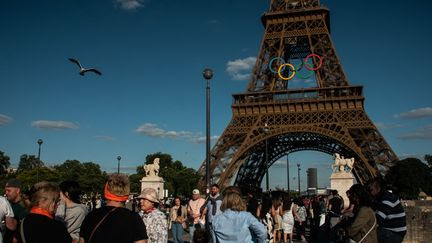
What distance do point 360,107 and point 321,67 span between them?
6.32m

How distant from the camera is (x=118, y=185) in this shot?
414cm

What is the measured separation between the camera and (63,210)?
231 inches

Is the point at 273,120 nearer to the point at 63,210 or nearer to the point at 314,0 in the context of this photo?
the point at 314,0

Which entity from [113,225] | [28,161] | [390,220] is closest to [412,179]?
[390,220]

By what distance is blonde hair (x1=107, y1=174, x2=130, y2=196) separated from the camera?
13.5ft

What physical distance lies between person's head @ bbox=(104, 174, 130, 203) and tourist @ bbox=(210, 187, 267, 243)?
1577mm

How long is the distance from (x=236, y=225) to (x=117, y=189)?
5.77 feet

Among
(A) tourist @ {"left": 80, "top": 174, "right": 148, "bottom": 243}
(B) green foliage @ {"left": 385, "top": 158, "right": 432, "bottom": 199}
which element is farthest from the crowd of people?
(B) green foliage @ {"left": 385, "top": 158, "right": 432, "bottom": 199}

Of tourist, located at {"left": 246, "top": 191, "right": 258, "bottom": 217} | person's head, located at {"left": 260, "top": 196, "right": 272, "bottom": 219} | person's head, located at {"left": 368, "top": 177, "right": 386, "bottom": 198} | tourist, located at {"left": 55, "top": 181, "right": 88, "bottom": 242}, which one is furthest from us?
person's head, located at {"left": 260, "top": 196, "right": 272, "bottom": 219}

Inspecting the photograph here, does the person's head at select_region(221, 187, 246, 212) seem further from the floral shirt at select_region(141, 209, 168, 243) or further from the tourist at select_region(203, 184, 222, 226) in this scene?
the tourist at select_region(203, 184, 222, 226)

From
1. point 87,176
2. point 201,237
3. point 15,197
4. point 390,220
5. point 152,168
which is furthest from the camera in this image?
point 87,176

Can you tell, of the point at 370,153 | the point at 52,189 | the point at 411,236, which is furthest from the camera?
the point at 370,153

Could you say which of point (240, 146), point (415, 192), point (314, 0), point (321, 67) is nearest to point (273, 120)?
point (240, 146)

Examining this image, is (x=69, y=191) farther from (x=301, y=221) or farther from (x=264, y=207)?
(x=301, y=221)
